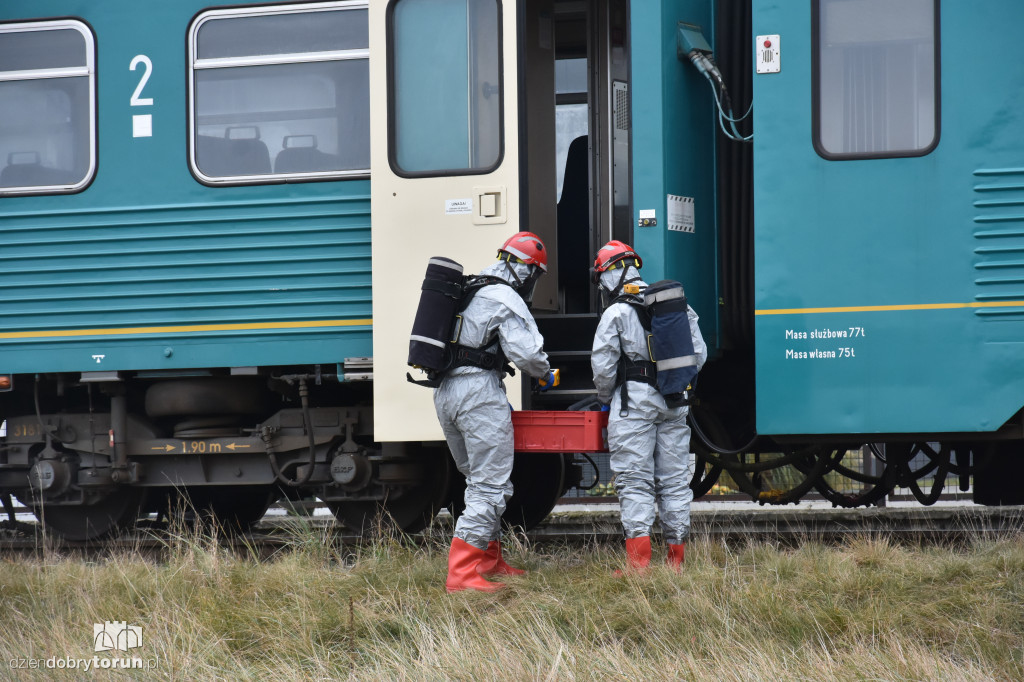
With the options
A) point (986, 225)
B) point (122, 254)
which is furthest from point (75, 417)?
point (986, 225)

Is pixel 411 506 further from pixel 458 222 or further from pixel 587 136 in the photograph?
pixel 587 136

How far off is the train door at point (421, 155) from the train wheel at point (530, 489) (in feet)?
3.38

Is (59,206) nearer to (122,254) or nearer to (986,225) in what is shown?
(122,254)

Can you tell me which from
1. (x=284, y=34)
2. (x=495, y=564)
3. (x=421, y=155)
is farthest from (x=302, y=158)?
(x=495, y=564)

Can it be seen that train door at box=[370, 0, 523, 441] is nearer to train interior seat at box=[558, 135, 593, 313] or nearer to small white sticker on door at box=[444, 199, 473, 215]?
small white sticker on door at box=[444, 199, 473, 215]

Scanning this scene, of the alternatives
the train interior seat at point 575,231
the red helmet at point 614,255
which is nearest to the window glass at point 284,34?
the train interior seat at point 575,231

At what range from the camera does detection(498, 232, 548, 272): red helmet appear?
5250 mm

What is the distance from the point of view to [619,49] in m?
6.50

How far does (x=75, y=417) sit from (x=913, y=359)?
5176 millimetres

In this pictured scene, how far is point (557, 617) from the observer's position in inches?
171

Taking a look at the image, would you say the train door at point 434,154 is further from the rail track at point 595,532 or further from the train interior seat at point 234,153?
the rail track at point 595,532

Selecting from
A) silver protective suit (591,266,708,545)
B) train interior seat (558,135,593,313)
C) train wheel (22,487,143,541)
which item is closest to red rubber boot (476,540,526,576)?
silver protective suit (591,266,708,545)

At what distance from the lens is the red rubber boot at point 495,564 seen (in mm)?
5391

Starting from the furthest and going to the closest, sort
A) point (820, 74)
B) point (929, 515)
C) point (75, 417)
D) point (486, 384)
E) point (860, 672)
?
point (929, 515) → point (75, 417) → point (820, 74) → point (486, 384) → point (860, 672)
